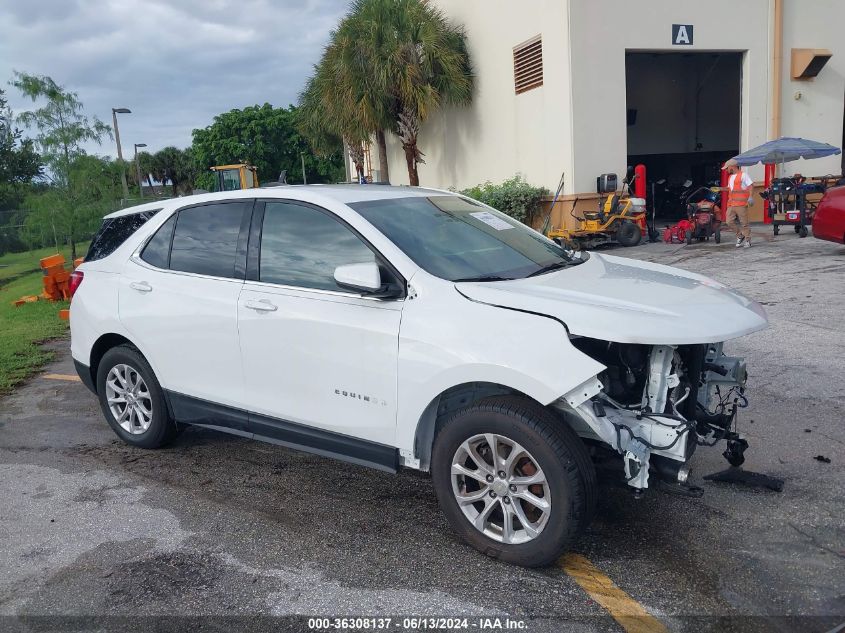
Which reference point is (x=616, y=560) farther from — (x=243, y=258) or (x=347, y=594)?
(x=243, y=258)

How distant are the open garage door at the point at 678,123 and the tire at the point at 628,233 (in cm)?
948

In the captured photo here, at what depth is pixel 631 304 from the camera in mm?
3455

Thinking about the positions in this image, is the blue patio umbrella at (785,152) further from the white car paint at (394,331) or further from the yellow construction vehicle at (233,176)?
the yellow construction vehicle at (233,176)

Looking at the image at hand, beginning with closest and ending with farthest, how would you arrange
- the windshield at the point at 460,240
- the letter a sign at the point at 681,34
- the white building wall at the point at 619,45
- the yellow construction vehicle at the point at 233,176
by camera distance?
the windshield at the point at 460,240 < the white building wall at the point at 619,45 < the letter a sign at the point at 681,34 < the yellow construction vehicle at the point at 233,176

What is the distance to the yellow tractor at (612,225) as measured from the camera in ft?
52.2

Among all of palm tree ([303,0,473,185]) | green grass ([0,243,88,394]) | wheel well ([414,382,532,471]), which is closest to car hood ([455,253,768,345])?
wheel well ([414,382,532,471])

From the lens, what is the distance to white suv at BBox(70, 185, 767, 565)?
3.29 m

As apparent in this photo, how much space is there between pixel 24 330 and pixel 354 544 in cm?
921

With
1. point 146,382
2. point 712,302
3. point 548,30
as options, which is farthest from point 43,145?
point 712,302

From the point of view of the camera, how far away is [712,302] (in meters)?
3.68

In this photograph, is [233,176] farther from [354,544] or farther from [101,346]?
[354,544]

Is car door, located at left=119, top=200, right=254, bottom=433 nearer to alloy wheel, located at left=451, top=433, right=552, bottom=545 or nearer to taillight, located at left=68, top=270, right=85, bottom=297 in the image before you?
taillight, located at left=68, top=270, right=85, bottom=297

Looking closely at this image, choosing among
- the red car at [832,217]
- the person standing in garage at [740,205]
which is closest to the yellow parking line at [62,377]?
the red car at [832,217]

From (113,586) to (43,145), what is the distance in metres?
17.0
